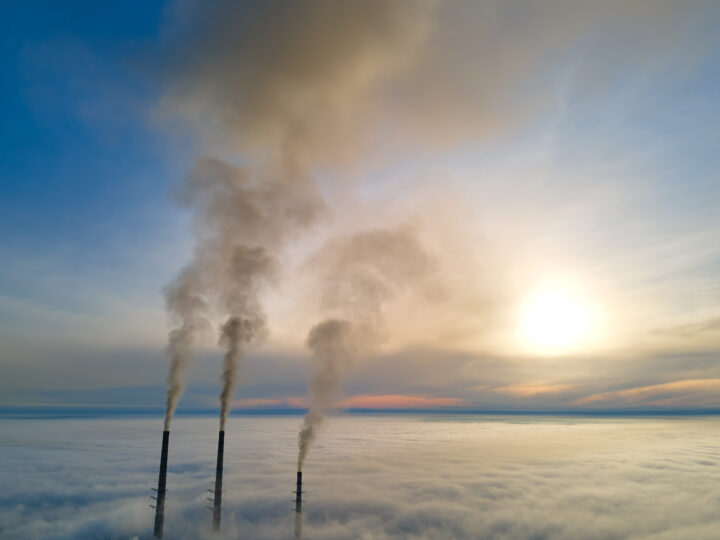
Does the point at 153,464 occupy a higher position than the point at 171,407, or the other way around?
the point at 171,407

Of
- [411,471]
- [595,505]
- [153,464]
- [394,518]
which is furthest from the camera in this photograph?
[153,464]

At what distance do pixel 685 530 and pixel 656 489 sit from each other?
47415mm

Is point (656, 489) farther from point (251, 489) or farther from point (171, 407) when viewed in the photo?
point (171, 407)

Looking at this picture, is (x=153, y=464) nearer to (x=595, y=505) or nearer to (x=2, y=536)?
(x=2, y=536)

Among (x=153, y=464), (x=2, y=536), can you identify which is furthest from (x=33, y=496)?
(x=153, y=464)

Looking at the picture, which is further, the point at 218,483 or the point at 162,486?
the point at 218,483

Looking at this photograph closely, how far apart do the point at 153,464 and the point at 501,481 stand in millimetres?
171885

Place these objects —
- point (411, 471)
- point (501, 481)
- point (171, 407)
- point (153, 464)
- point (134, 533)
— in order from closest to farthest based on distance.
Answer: point (171, 407) → point (134, 533) → point (501, 481) → point (411, 471) → point (153, 464)

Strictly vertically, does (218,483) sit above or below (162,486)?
below

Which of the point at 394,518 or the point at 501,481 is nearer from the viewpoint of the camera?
the point at 394,518

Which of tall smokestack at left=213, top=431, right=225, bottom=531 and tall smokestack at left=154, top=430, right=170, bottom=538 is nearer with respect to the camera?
tall smokestack at left=154, top=430, right=170, bottom=538

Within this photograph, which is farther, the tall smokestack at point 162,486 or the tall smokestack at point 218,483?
the tall smokestack at point 218,483

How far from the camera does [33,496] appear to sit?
134500 mm

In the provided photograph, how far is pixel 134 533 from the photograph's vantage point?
95.6 meters
